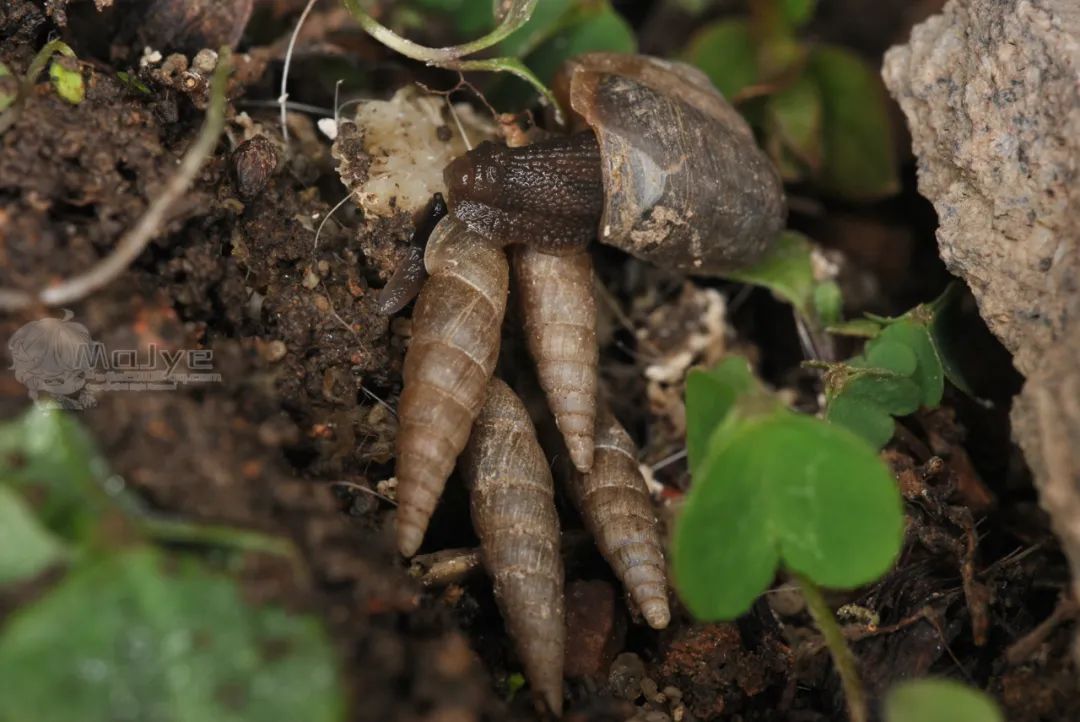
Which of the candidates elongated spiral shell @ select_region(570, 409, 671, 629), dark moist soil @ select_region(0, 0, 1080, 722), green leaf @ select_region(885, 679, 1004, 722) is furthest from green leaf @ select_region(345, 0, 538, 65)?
green leaf @ select_region(885, 679, 1004, 722)

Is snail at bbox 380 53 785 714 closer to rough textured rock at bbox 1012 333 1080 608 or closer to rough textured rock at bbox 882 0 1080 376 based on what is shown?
rough textured rock at bbox 882 0 1080 376

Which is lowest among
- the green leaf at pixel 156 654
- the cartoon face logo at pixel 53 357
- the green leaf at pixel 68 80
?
the green leaf at pixel 156 654

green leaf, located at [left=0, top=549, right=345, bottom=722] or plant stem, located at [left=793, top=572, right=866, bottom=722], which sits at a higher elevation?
green leaf, located at [left=0, top=549, right=345, bottom=722]

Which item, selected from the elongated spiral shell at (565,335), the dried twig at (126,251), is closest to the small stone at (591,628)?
the elongated spiral shell at (565,335)

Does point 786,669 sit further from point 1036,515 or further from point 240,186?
point 240,186

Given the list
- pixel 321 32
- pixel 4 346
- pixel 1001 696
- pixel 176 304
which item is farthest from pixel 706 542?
pixel 321 32

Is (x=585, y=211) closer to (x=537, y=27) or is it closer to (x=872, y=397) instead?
(x=537, y=27)

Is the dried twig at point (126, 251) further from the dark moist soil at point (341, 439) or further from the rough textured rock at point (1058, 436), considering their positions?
the rough textured rock at point (1058, 436)
